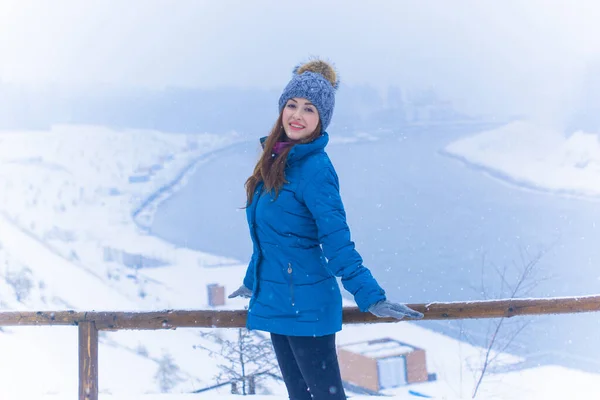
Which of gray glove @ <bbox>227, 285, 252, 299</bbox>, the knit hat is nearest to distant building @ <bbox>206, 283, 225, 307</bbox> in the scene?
gray glove @ <bbox>227, 285, 252, 299</bbox>

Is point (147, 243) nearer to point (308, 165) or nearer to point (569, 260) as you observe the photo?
point (569, 260)

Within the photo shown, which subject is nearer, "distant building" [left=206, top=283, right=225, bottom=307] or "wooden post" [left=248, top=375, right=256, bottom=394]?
"wooden post" [left=248, top=375, right=256, bottom=394]

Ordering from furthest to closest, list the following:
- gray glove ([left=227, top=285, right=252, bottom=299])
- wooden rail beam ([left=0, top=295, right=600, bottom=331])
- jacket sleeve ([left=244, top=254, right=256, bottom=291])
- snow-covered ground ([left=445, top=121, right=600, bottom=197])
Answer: snow-covered ground ([left=445, top=121, right=600, bottom=197]) → wooden rail beam ([left=0, top=295, right=600, bottom=331]) → gray glove ([left=227, top=285, right=252, bottom=299]) → jacket sleeve ([left=244, top=254, right=256, bottom=291])

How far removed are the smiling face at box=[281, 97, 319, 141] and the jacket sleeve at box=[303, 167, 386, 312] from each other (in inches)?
7.8

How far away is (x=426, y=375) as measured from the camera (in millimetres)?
14617

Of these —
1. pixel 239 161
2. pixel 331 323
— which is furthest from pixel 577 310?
pixel 239 161

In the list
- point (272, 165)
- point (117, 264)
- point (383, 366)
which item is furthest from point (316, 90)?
point (117, 264)

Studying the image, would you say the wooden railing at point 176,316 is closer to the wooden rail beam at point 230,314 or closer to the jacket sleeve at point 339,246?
the wooden rail beam at point 230,314

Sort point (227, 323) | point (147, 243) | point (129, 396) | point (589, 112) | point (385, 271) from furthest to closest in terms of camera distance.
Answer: point (589, 112) < point (147, 243) < point (385, 271) < point (129, 396) < point (227, 323)

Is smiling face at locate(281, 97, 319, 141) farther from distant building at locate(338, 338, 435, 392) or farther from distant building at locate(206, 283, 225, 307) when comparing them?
distant building at locate(206, 283, 225, 307)

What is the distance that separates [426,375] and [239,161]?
1666 inches

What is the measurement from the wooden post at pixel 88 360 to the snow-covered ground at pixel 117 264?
0.59 meters

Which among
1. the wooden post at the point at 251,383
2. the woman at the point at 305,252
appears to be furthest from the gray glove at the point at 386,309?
the wooden post at the point at 251,383

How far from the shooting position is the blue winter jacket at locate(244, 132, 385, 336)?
1539 millimetres
